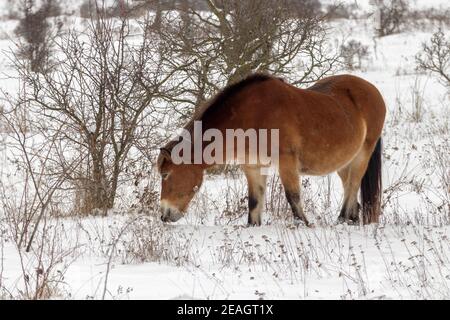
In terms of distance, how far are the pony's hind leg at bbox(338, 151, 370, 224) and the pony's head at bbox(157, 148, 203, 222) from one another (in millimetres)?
1845

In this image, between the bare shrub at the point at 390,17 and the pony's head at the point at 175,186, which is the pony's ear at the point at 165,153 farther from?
the bare shrub at the point at 390,17

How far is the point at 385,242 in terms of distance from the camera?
5473mm

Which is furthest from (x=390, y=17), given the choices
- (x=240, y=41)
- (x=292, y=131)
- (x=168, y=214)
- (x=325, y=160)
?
(x=168, y=214)

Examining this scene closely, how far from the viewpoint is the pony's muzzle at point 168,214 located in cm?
604

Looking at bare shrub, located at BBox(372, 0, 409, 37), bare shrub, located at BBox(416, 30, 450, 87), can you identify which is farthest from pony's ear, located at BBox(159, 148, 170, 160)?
bare shrub, located at BBox(372, 0, 409, 37)

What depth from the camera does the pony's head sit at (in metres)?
6.04

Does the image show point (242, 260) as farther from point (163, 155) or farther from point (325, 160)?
point (325, 160)

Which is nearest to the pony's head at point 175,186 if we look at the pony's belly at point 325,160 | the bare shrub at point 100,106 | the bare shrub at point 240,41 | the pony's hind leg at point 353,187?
the pony's belly at point 325,160

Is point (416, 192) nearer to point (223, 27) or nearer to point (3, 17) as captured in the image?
point (223, 27)

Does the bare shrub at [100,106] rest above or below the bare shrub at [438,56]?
below

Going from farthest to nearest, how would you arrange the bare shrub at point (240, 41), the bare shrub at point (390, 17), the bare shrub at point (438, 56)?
the bare shrub at point (390, 17)
the bare shrub at point (438, 56)
the bare shrub at point (240, 41)

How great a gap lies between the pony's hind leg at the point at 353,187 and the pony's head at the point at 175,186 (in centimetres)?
184

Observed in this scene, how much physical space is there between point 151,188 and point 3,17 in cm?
3386
